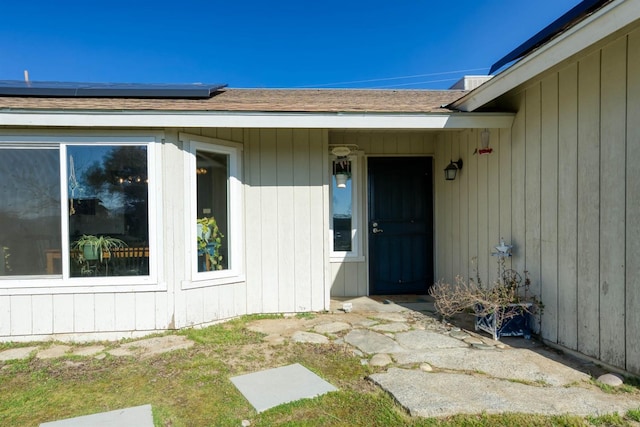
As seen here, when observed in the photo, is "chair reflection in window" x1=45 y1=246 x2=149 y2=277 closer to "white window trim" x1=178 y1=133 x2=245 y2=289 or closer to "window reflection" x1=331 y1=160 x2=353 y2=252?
"white window trim" x1=178 y1=133 x2=245 y2=289

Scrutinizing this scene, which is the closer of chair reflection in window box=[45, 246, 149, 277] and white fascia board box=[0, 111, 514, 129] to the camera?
white fascia board box=[0, 111, 514, 129]

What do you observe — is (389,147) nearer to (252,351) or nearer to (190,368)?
(252,351)

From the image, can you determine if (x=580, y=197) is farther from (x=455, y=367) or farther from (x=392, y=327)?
(x=392, y=327)

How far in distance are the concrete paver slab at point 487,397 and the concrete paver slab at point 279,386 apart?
0.44 m

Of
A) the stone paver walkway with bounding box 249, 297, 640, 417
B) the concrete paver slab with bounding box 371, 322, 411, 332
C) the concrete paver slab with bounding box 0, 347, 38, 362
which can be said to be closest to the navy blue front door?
the stone paver walkway with bounding box 249, 297, 640, 417

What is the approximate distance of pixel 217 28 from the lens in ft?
33.5

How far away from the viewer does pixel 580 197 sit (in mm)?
2951

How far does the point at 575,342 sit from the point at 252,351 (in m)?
2.71

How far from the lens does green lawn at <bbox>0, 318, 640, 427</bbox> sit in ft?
6.81

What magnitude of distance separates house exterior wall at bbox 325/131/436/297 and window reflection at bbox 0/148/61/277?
3.43 meters

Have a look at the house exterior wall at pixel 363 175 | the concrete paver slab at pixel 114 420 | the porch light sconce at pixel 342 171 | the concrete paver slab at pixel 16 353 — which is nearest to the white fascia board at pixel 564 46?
Result: the house exterior wall at pixel 363 175

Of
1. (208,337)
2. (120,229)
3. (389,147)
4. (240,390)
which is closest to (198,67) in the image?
(389,147)

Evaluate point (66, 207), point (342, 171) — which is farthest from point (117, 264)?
point (342, 171)

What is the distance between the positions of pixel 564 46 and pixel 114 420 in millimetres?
3885
